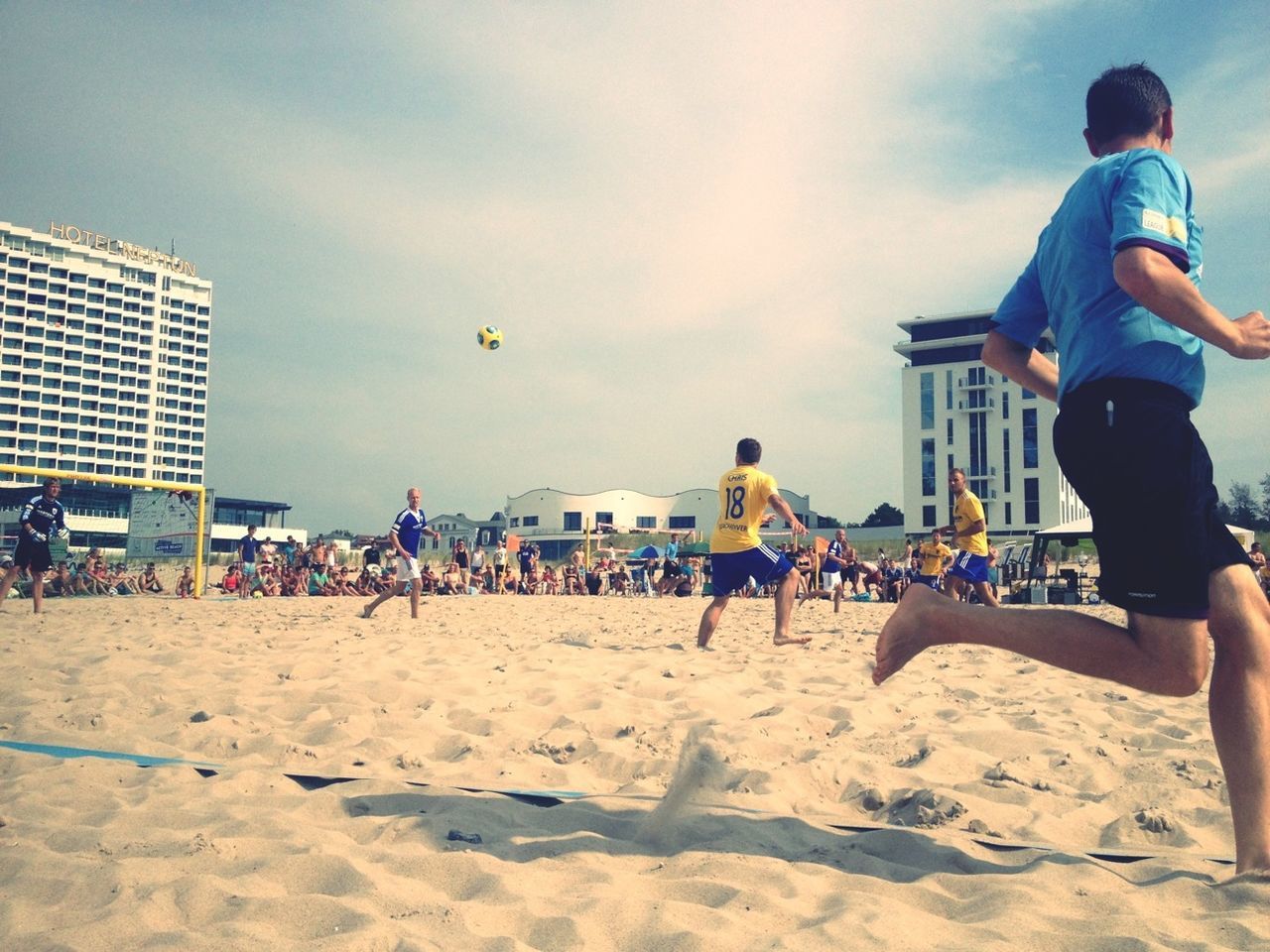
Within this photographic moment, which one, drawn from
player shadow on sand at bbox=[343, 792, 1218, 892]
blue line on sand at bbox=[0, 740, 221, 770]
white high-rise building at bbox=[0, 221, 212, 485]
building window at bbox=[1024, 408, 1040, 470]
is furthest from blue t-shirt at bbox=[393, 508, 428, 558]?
white high-rise building at bbox=[0, 221, 212, 485]

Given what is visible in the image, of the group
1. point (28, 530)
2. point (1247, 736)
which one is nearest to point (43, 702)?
point (1247, 736)

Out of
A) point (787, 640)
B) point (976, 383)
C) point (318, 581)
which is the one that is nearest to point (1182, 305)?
point (787, 640)

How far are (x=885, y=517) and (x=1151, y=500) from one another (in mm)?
Answer: 90266

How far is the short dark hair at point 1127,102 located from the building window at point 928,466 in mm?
67114

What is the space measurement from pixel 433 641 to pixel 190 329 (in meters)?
137

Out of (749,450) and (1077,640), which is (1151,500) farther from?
(749,450)

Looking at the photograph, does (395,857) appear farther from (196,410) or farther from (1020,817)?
(196,410)

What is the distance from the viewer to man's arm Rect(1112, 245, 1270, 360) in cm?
197

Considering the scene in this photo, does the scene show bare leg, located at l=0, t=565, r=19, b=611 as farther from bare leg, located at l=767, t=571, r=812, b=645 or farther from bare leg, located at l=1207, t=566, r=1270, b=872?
bare leg, located at l=1207, t=566, r=1270, b=872

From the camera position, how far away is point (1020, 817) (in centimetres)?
267

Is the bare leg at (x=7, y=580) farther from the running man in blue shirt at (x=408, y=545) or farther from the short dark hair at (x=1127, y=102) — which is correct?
the short dark hair at (x=1127, y=102)

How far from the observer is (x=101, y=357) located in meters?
120

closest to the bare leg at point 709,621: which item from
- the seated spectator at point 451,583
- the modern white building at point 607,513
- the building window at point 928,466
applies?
the seated spectator at point 451,583

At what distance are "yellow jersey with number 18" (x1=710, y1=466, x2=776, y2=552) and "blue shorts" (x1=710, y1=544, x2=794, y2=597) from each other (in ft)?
0.21
